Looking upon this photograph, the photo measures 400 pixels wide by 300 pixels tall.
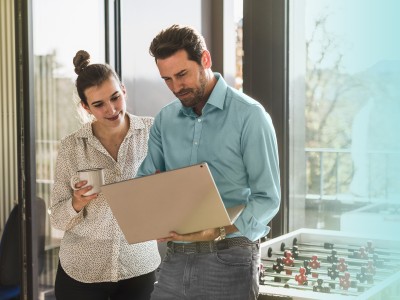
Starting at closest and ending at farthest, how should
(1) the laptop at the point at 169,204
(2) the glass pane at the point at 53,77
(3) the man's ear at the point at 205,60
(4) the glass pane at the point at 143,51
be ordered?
(1) the laptop at the point at 169,204 → (3) the man's ear at the point at 205,60 → (2) the glass pane at the point at 53,77 → (4) the glass pane at the point at 143,51

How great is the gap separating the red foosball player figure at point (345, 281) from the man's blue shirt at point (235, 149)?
0.61 m

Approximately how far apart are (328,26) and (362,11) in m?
0.30

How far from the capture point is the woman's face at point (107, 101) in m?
2.07

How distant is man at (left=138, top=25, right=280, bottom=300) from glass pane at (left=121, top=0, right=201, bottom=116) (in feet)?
4.71

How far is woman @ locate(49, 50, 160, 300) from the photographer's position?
2.08m

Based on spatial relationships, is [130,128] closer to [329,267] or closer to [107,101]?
[107,101]

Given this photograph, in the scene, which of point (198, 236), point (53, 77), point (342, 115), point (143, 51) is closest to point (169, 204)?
point (198, 236)

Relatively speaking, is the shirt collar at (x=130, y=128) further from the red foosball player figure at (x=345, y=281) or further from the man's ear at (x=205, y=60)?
the red foosball player figure at (x=345, y=281)

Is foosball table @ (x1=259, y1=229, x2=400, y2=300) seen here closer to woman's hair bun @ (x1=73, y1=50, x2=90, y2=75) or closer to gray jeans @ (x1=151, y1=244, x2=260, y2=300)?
gray jeans @ (x1=151, y1=244, x2=260, y2=300)

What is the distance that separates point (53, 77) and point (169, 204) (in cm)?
150

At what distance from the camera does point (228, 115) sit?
1779 millimetres

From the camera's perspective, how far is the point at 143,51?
3340 millimetres

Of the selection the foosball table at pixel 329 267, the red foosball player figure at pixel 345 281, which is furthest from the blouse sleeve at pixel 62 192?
the red foosball player figure at pixel 345 281

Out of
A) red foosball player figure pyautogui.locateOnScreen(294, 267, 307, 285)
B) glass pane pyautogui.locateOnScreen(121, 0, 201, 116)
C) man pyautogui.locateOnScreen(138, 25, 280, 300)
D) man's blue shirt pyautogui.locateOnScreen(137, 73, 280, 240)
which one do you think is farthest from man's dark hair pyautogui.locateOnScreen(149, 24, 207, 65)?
glass pane pyautogui.locateOnScreen(121, 0, 201, 116)
